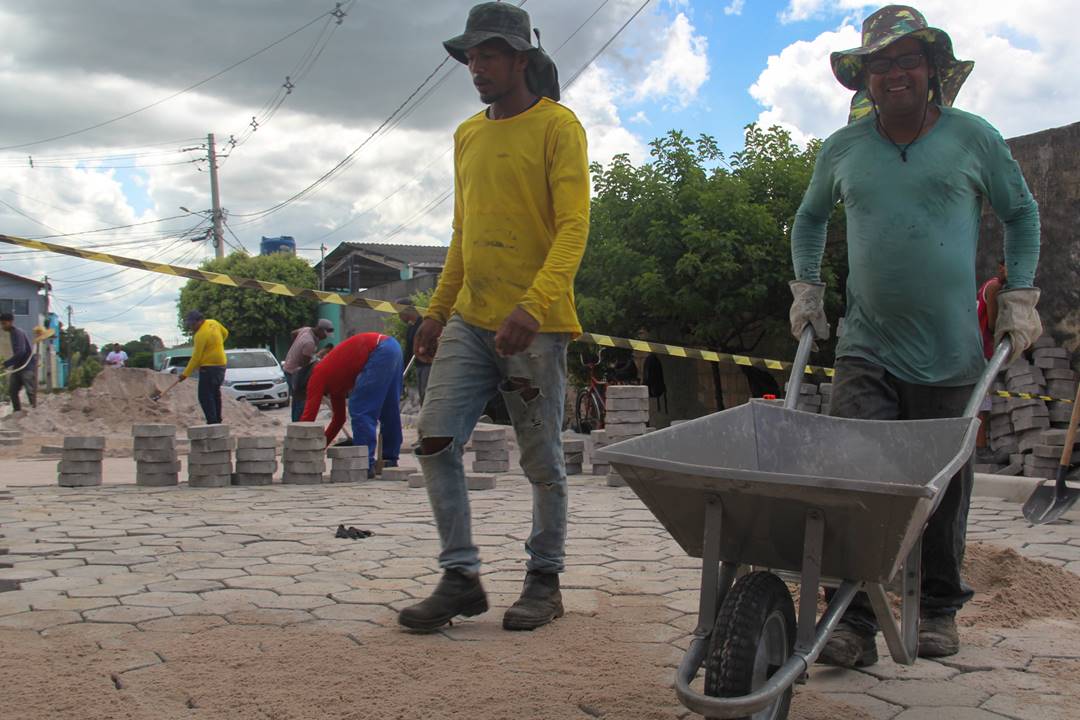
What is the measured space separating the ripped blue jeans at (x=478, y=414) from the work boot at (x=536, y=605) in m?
0.04

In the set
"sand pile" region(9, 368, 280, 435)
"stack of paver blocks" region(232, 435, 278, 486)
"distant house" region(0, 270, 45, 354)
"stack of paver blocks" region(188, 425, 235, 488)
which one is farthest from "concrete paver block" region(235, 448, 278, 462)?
"distant house" region(0, 270, 45, 354)

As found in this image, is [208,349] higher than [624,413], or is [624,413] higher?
[208,349]

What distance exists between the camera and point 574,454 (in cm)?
910

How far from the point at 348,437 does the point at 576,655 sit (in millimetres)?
7864

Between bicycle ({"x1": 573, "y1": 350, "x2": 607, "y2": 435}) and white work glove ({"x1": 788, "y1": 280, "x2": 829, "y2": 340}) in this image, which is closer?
white work glove ({"x1": 788, "y1": 280, "x2": 829, "y2": 340})

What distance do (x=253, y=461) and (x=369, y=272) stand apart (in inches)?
1541

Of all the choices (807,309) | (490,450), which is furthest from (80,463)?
(807,309)

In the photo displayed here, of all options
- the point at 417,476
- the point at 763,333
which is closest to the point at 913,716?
the point at 417,476

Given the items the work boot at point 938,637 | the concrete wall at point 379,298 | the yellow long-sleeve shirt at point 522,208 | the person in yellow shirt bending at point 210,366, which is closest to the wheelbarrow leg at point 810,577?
the work boot at point 938,637

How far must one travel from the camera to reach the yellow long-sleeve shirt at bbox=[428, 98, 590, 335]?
11.7ft

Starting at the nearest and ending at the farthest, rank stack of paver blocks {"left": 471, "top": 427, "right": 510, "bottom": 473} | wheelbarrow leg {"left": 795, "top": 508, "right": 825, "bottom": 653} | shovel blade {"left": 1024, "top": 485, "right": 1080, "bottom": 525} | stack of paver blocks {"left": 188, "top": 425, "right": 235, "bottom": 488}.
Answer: wheelbarrow leg {"left": 795, "top": 508, "right": 825, "bottom": 653}
shovel blade {"left": 1024, "top": 485, "right": 1080, "bottom": 525}
stack of paver blocks {"left": 188, "top": 425, "right": 235, "bottom": 488}
stack of paver blocks {"left": 471, "top": 427, "right": 510, "bottom": 473}

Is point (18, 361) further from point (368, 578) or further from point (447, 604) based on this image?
point (447, 604)

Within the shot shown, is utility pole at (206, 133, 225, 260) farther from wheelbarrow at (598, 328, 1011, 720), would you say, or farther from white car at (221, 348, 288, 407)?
wheelbarrow at (598, 328, 1011, 720)

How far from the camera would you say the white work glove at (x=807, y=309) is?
3.49 metres
